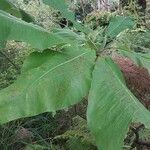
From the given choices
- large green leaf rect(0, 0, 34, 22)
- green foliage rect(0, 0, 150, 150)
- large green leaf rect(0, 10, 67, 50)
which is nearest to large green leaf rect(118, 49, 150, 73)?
green foliage rect(0, 0, 150, 150)

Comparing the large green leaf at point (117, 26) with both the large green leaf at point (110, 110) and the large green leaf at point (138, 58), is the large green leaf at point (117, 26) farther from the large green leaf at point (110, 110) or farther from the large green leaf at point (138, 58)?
the large green leaf at point (110, 110)

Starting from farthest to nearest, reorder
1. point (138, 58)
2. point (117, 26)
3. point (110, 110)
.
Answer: point (117, 26) < point (138, 58) < point (110, 110)

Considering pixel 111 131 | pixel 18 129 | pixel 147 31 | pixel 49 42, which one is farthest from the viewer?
pixel 147 31

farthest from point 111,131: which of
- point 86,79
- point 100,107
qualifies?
point 86,79

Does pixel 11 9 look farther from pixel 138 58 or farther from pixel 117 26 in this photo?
pixel 138 58

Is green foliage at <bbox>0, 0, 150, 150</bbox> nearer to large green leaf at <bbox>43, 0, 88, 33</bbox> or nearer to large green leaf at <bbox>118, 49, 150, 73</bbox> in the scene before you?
large green leaf at <bbox>118, 49, 150, 73</bbox>

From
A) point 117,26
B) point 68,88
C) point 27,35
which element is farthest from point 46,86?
point 117,26

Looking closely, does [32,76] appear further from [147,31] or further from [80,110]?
[147,31]
